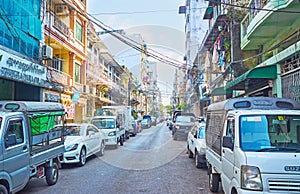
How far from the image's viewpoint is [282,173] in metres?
4.63

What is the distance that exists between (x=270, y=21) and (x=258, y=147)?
346 inches

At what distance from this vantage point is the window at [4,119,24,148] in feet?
20.7

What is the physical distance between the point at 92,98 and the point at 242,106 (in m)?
25.7

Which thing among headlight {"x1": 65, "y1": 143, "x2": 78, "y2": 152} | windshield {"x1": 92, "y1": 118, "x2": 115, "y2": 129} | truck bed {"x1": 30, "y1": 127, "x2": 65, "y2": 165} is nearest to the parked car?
windshield {"x1": 92, "y1": 118, "x2": 115, "y2": 129}

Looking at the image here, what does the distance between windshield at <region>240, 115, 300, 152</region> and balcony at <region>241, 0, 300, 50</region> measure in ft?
20.3

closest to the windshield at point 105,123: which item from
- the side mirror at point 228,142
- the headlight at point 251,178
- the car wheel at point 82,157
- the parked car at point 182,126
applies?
the car wheel at point 82,157

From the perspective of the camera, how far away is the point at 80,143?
456 inches

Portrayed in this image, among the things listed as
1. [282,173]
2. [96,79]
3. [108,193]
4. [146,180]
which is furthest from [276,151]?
[96,79]

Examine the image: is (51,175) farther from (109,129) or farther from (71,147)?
(109,129)

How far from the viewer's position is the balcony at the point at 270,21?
35.8 ft

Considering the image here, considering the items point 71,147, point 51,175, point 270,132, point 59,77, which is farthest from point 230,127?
point 59,77

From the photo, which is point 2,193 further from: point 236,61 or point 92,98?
point 92,98

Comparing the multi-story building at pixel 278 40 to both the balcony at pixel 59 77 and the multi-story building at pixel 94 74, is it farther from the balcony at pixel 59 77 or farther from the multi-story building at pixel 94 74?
the multi-story building at pixel 94 74

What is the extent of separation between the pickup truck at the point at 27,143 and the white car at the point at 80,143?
1635 mm
